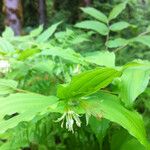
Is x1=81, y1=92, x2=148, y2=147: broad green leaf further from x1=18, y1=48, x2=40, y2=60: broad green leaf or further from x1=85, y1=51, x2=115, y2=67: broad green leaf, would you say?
x1=18, y1=48, x2=40, y2=60: broad green leaf

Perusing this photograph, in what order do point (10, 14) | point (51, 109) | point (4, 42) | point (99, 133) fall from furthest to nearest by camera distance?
→ point (10, 14) < point (4, 42) < point (99, 133) < point (51, 109)

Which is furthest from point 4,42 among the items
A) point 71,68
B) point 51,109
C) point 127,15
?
point 127,15

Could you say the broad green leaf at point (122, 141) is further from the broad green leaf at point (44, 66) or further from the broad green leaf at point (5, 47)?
the broad green leaf at point (5, 47)

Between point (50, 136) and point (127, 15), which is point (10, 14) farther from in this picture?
point (50, 136)

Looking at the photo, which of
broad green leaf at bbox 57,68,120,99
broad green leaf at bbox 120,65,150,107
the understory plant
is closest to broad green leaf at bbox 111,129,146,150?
the understory plant

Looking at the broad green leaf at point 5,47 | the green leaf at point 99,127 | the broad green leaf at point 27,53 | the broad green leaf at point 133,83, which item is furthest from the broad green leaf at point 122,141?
the broad green leaf at point 5,47
